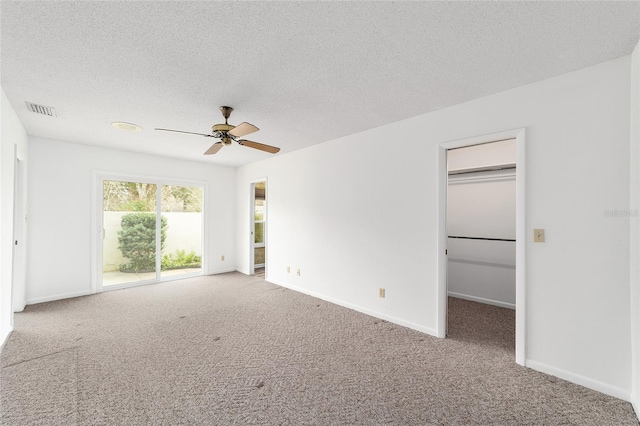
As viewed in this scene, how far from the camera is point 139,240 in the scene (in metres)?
5.08

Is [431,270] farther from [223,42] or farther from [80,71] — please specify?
[80,71]

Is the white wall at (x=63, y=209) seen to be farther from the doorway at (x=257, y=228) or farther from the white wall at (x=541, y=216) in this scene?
the white wall at (x=541, y=216)

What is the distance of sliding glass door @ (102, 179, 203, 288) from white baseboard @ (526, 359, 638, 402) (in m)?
5.77

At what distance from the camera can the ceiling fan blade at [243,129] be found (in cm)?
253

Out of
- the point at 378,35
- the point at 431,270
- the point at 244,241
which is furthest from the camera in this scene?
the point at 244,241

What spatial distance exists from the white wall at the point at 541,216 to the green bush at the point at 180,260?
Answer: 3408mm

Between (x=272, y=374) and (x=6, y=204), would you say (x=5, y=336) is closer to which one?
(x=6, y=204)

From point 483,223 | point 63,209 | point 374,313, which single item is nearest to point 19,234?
point 63,209

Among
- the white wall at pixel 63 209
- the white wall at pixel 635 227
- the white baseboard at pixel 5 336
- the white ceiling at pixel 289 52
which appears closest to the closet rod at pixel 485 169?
the white ceiling at pixel 289 52

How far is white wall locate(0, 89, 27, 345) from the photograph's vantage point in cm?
258

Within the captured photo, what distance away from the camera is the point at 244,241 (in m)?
6.12

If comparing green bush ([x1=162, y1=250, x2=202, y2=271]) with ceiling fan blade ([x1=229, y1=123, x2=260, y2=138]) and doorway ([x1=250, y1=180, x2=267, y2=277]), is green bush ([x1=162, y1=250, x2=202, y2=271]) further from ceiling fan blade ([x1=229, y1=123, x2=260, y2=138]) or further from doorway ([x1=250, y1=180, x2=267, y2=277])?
ceiling fan blade ([x1=229, y1=123, x2=260, y2=138])

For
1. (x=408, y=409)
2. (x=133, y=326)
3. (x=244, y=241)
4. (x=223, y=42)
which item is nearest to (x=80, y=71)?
(x=223, y=42)

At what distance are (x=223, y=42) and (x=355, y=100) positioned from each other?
138 cm
